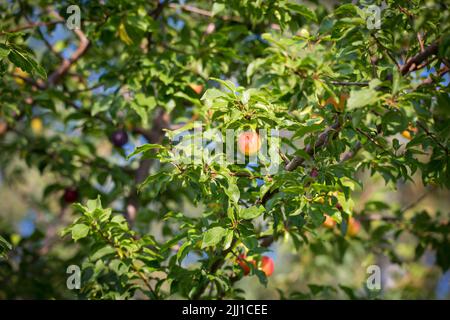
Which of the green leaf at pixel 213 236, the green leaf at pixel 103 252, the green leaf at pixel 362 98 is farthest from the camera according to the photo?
the green leaf at pixel 103 252

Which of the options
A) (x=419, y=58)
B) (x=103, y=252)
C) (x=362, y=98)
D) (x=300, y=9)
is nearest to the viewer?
(x=362, y=98)

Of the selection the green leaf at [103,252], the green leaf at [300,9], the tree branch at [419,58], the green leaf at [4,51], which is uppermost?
the green leaf at [300,9]

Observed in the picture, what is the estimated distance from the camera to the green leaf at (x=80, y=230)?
→ 198cm

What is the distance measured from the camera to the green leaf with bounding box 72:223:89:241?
1979 millimetres

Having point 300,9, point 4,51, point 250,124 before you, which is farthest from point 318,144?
point 4,51

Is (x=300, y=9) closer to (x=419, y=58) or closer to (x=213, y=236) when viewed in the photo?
(x=419, y=58)

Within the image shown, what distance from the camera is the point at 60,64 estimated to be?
11.2 feet

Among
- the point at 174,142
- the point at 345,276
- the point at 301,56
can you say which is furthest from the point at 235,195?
the point at 345,276

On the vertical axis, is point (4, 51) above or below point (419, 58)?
above

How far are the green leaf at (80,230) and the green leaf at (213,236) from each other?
0.50 metres

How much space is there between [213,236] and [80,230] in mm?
550

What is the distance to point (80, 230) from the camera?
2008mm

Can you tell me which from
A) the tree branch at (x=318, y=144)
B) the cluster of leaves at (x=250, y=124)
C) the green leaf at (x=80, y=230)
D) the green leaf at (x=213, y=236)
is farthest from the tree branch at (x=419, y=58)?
the green leaf at (x=80, y=230)

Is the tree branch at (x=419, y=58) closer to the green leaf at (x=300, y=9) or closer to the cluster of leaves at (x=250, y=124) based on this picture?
the cluster of leaves at (x=250, y=124)
